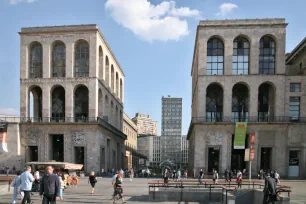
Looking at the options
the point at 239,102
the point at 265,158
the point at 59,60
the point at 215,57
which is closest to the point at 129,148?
the point at 59,60

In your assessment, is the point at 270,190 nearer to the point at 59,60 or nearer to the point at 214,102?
the point at 214,102

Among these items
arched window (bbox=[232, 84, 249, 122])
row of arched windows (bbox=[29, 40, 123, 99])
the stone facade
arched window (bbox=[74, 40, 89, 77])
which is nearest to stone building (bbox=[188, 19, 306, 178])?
arched window (bbox=[232, 84, 249, 122])

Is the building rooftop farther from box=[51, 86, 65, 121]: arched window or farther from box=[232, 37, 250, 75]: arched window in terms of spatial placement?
box=[51, 86, 65, 121]: arched window

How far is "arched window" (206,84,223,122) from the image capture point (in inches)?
1889

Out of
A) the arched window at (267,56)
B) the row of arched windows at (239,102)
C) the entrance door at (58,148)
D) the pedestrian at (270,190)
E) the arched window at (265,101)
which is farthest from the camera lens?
the entrance door at (58,148)

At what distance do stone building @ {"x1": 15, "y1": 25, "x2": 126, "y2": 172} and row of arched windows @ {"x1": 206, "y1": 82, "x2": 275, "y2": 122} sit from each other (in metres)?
19.0

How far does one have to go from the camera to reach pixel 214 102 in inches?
1914

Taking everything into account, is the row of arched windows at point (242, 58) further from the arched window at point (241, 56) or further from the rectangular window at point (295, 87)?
the rectangular window at point (295, 87)

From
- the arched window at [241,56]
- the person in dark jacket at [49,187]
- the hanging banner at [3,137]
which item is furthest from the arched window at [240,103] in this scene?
the person in dark jacket at [49,187]

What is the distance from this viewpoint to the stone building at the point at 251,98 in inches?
1693

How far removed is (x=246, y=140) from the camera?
4544 centimetres

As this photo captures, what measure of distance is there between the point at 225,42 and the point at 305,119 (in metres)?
17.3

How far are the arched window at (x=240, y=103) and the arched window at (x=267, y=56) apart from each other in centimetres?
430

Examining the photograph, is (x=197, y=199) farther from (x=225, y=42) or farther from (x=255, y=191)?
(x=225, y=42)
